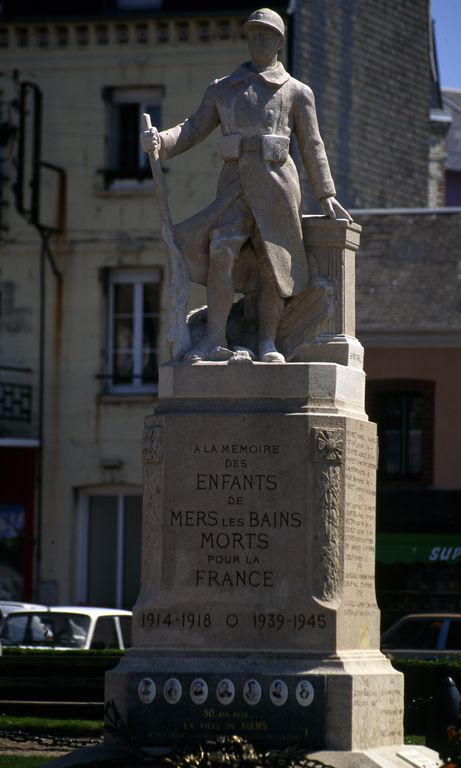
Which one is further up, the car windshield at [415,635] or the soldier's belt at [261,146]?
the soldier's belt at [261,146]

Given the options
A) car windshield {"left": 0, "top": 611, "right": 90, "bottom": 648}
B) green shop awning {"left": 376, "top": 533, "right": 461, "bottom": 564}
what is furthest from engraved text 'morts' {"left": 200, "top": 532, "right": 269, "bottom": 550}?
green shop awning {"left": 376, "top": 533, "right": 461, "bottom": 564}

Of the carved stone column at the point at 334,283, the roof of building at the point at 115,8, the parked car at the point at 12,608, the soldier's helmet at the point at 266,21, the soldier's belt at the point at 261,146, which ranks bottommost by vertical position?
the parked car at the point at 12,608

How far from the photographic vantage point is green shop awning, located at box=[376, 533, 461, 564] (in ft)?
111

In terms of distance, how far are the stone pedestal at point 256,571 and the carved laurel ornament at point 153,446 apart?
10 millimetres

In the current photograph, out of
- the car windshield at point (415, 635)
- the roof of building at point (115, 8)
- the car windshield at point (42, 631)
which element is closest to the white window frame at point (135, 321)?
the roof of building at point (115, 8)

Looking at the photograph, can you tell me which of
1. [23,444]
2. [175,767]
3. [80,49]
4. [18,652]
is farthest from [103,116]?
[175,767]

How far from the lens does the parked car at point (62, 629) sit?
1011 inches

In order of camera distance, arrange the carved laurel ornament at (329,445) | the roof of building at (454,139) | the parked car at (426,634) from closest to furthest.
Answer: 1. the carved laurel ornament at (329,445)
2. the parked car at (426,634)
3. the roof of building at (454,139)

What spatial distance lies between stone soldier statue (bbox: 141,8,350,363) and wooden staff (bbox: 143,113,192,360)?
0.33 ft

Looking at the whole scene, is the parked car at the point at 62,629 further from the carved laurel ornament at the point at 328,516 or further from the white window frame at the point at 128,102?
the white window frame at the point at 128,102

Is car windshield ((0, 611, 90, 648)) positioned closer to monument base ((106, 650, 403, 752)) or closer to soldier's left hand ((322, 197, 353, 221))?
monument base ((106, 650, 403, 752))

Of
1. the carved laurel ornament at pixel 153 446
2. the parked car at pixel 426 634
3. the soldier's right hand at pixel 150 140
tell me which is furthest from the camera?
the parked car at pixel 426 634

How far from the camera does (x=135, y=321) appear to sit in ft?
118

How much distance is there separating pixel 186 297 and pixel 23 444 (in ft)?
68.3
